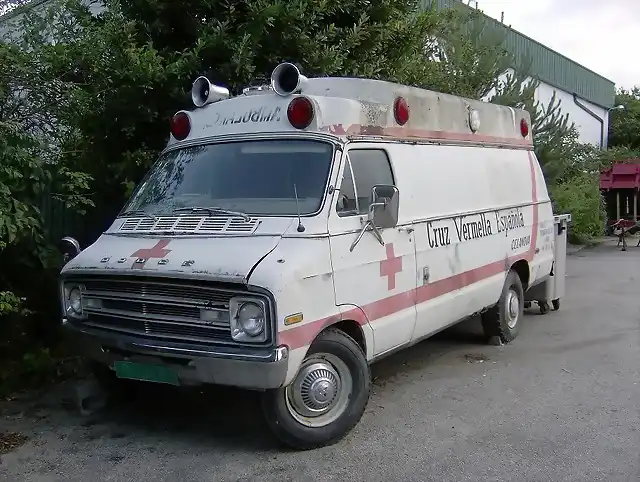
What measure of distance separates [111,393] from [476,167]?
4.16 metres

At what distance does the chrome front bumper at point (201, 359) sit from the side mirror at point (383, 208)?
53.6 inches

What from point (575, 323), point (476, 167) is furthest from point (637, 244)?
point (476, 167)

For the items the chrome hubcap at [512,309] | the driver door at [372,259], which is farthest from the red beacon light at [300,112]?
the chrome hubcap at [512,309]

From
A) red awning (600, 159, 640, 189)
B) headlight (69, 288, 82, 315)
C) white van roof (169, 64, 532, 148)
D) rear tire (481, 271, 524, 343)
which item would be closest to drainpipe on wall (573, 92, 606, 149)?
red awning (600, 159, 640, 189)

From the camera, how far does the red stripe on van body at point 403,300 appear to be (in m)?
4.61

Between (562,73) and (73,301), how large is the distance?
26.8 metres

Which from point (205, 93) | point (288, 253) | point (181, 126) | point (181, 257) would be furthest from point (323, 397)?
point (205, 93)

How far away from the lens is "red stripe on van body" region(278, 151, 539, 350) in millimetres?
4605

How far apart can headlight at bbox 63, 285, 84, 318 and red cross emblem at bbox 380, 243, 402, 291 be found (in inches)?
90.0

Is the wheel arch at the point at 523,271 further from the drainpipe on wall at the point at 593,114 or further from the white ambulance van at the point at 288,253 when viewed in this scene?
the drainpipe on wall at the point at 593,114

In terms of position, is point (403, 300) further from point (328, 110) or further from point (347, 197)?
point (328, 110)

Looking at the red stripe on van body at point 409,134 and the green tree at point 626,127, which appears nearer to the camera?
the red stripe on van body at point 409,134

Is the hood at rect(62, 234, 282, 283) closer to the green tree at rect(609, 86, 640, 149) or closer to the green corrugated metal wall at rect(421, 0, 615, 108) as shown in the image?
the green corrugated metal wall at rect(421, 0, 615, 108)

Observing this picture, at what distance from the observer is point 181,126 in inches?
244
